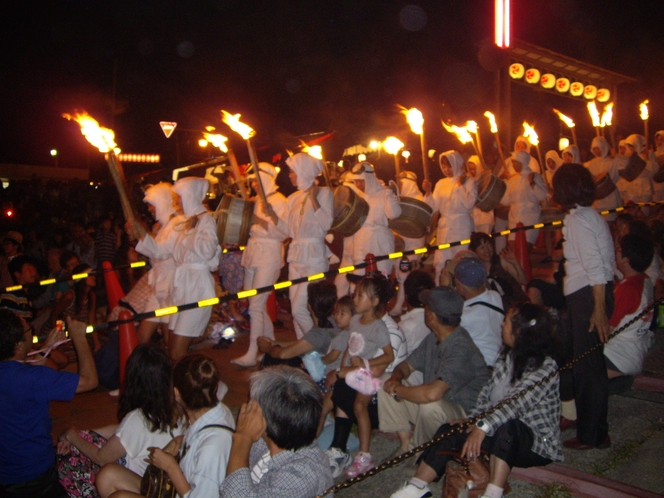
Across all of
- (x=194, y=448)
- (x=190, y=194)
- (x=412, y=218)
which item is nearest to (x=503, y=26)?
(x=412, y=218)

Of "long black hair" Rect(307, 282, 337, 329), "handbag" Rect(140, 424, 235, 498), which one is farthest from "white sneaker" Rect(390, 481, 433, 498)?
"long black hair" Rect(307, 282, 337, 329)

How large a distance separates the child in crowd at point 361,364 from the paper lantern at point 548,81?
13037 millimetres

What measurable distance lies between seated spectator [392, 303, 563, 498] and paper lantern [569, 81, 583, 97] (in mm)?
14489

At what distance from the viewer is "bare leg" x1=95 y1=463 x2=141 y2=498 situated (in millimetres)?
3039

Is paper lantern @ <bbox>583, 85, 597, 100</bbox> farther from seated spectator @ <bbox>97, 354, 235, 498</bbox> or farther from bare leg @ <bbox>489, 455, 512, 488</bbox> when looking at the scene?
seated spectator @ <bbox>97, 354, 235, 498</bbox>

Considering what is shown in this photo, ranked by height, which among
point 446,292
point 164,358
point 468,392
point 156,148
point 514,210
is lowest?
point 468,392

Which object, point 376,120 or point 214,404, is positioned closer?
point 214,404

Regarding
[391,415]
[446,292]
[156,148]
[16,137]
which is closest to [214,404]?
[391,415]

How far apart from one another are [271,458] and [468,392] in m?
1.66

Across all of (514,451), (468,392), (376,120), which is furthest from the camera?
(376,120)

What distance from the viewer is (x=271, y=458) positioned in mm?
2518

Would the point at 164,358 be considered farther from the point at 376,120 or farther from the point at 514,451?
the point at 376,120

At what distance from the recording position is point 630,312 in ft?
14.8

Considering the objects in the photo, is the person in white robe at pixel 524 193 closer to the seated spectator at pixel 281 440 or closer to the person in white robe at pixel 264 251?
the person in white robe at pixel 264 251
